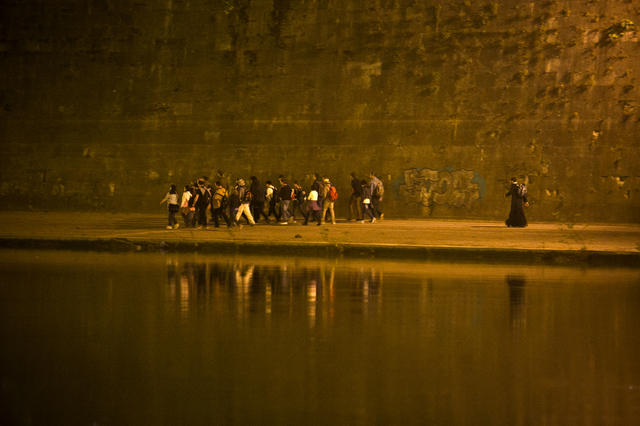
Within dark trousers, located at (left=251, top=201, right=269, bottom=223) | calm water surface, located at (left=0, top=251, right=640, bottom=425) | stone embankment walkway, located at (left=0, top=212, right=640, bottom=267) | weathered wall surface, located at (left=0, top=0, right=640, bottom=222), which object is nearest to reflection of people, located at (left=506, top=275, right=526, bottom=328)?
calm water surface, located at (left=0, top=251, right=640, bottom=425)

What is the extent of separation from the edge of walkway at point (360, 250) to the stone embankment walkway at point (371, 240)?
0.07 ft

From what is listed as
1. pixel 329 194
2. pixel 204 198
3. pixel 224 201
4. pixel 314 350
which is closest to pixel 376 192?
pixel 329 194

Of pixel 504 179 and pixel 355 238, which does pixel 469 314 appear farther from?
pixel 504 179

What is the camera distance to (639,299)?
37.6ft

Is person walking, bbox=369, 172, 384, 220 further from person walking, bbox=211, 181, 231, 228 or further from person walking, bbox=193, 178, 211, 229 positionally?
person walking, bbox=193, 178, 211, 229

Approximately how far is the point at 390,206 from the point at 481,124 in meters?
4.05

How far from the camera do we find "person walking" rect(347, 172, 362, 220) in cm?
2642

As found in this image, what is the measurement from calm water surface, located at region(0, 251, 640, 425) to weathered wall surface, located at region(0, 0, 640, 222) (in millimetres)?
13965

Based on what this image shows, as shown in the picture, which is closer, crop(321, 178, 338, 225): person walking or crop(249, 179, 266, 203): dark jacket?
crop(321, 178, 338, 225): person walking

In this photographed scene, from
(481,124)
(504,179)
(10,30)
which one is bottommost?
(504,179)

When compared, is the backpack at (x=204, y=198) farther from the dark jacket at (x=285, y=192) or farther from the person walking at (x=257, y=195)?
the dark jacket at (x=285, y=192)

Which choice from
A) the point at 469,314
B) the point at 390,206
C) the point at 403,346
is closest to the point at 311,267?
the point at 469,314

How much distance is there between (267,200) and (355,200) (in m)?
2.91

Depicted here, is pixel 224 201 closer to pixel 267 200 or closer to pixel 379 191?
pixel 267 200
